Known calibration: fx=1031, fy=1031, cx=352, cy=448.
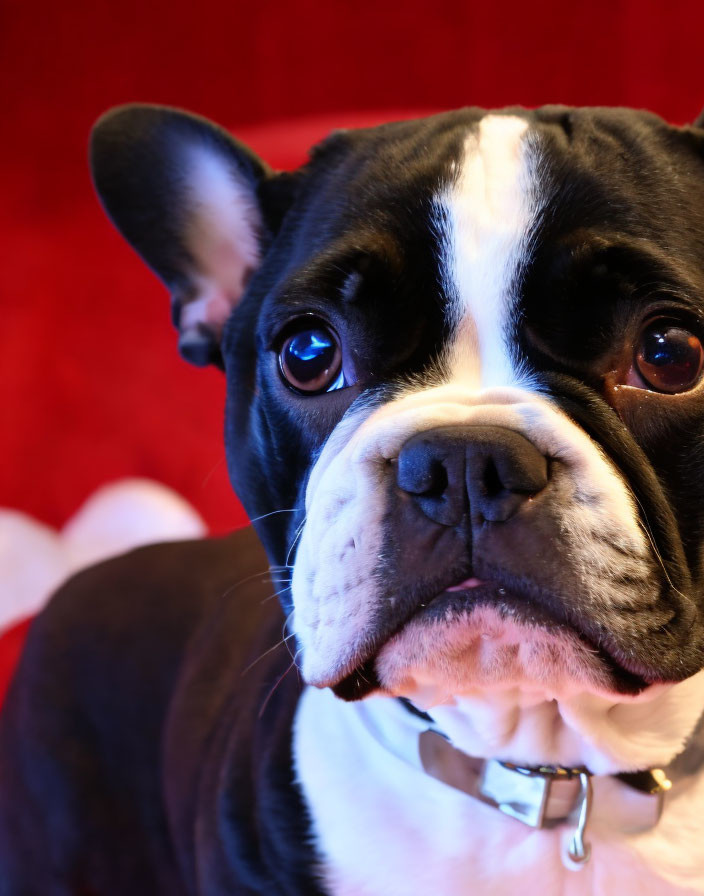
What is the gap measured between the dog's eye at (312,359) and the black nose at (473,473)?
0.24 m

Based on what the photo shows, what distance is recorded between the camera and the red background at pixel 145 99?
95.8 inches

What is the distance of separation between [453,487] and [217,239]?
69cm

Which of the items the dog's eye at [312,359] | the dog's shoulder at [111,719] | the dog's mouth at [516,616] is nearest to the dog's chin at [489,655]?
the dog's mouth at [516,616]

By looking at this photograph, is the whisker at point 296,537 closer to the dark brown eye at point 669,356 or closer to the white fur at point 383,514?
the white fur at point 383,514

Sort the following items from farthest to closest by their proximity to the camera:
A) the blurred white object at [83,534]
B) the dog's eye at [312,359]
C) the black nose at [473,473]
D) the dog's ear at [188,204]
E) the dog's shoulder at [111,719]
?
the blurred white object at [83,534]
the dog's shoulder at [111,719]
the dog's ear at [188,204]
the dog's eye at [312,359]
the black nose at [473,473]

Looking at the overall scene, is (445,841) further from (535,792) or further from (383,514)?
(383,514)

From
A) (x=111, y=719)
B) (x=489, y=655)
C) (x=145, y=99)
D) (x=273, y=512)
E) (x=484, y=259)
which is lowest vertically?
(x=111, y=719)

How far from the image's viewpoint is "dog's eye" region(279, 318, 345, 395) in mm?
1103

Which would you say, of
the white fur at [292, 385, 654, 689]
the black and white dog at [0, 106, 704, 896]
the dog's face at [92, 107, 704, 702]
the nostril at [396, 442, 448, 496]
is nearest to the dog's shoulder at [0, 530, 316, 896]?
the black and white dog at [0, 106, 704, 896]

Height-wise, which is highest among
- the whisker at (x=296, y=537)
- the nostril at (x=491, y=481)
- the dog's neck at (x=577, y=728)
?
the nostril at (x=491, y=481)

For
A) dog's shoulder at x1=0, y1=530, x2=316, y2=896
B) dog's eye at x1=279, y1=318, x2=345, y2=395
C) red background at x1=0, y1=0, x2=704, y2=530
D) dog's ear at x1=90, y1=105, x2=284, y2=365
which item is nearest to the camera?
dog's eye at x1=279, y1=318, x2=345, y2=395

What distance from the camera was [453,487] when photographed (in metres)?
0.88

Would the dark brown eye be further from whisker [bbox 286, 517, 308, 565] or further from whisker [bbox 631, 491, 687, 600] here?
whisker [bbox 286, 517, 308, 565]

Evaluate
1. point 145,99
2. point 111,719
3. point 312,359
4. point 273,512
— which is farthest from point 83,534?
point 312,359
